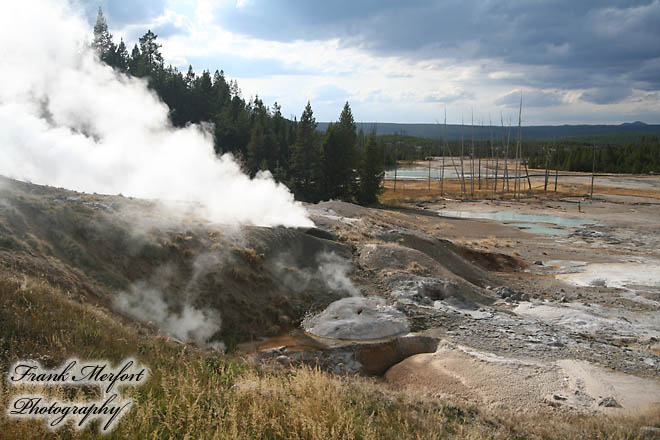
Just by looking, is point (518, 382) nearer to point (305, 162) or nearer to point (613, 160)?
point (305, 162)

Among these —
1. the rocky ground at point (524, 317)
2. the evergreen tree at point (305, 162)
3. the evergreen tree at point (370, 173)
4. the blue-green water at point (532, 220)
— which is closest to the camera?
the rocky ground at point (524, 317)

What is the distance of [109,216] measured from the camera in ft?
44.6

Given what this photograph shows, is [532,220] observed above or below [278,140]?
below

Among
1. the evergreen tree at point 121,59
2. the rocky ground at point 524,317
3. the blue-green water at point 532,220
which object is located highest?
the evergreen tree at point 121,59

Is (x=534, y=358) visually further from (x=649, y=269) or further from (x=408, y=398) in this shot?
(x=649, y=269)

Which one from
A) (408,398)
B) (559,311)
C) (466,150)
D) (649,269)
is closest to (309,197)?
(649,269)

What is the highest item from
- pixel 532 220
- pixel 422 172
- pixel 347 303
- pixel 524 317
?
pixel 422 172

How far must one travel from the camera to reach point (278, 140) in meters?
58.8

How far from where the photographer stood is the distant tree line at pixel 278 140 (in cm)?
4922

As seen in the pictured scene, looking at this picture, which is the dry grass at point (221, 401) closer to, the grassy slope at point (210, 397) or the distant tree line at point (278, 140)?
the grassy slope at point (210, 397)

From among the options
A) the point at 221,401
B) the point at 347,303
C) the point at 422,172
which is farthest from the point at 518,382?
the point at 422,172

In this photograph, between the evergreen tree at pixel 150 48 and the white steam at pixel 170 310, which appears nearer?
the white steam at pixel 170 310

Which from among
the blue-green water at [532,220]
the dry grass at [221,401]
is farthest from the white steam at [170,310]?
the blue-green water at [532,220]

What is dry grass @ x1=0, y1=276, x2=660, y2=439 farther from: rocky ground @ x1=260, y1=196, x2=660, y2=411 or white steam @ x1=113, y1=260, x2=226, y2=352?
white steam @ x1=113, y1=260, x2=226, y2=352
